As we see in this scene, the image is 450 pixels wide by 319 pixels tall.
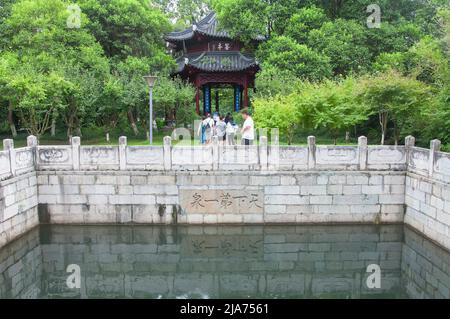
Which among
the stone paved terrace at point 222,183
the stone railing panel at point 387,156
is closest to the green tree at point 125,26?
the stone paved terrace at point 222,183

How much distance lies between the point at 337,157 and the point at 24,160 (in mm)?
9230

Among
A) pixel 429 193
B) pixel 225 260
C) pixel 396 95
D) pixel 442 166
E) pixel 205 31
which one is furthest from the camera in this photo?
pixel 205 31

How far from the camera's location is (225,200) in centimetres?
1271

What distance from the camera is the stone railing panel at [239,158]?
1252 centimetres

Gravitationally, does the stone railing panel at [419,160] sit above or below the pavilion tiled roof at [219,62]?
below

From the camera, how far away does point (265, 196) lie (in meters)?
12.7

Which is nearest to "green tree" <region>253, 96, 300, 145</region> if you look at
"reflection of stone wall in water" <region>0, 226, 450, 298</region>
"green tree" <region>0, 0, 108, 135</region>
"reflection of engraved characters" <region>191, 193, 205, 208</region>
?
"reflection of stone wall in water" <region>0, 226, 450, 298</region>

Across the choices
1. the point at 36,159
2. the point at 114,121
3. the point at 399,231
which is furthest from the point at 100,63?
the point at 399,231

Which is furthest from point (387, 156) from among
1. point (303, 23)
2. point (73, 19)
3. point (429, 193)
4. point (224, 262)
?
point (73, 19)

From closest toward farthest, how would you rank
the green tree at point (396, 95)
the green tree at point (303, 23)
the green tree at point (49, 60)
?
the green tree at point (396, 95)
the green tree at point (49, 60)
the green tree at point (303, 23)

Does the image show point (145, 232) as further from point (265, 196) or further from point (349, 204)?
point (349, 204)

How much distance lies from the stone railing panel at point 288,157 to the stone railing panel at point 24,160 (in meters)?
7.17

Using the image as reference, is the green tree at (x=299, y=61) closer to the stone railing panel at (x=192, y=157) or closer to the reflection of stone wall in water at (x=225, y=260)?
the stone railing panel at (x=192, y=157)

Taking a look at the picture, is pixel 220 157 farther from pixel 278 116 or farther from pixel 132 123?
pixel 132 123
